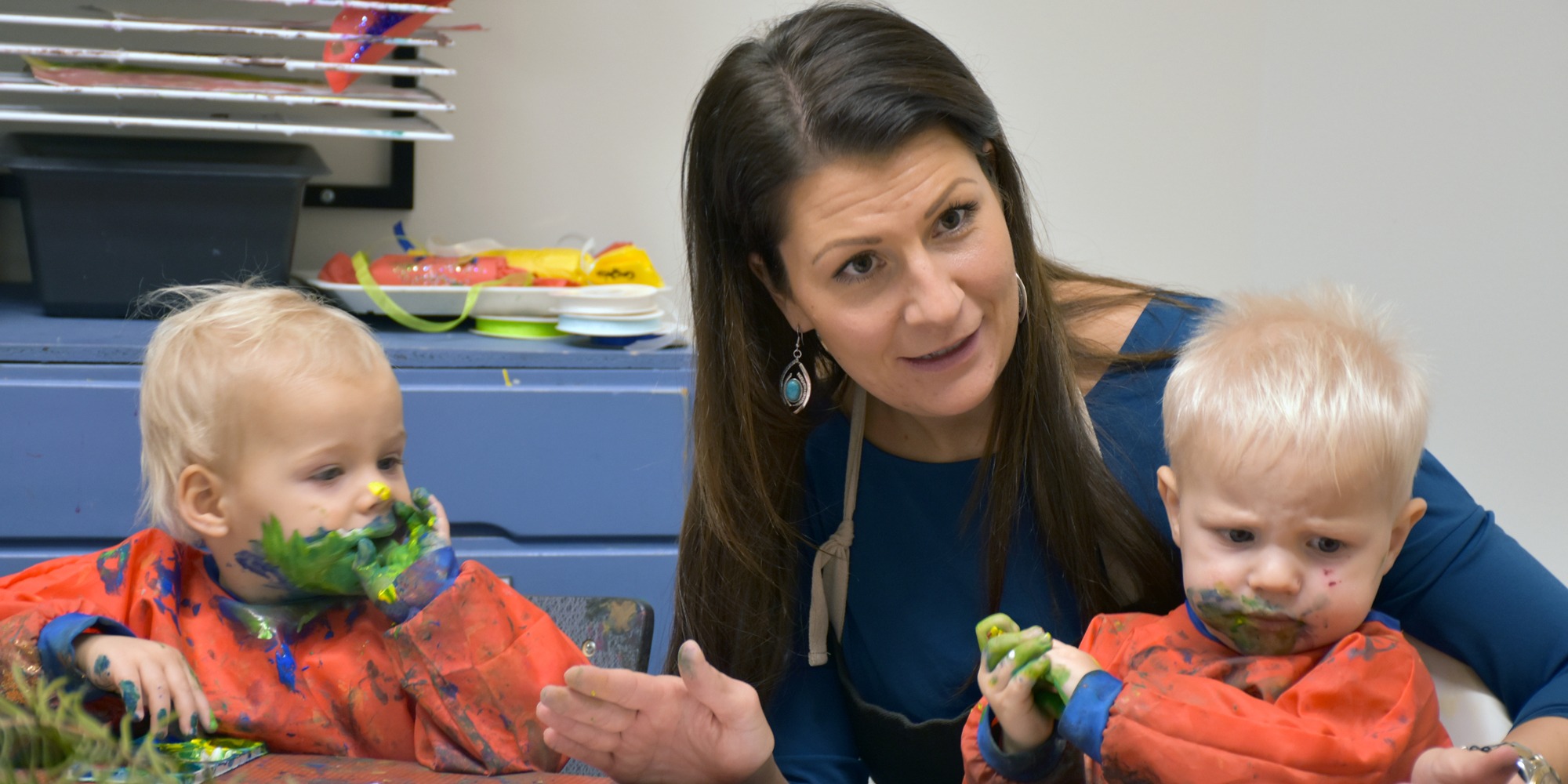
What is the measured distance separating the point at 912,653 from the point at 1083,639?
0.27 m

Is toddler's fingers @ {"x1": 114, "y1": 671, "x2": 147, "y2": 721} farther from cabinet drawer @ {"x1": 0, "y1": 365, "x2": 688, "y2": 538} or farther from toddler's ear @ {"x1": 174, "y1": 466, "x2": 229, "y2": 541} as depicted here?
cabinet drawer @ {"x1": 0, "y1": 365, "x2": 688, "y2": 538}

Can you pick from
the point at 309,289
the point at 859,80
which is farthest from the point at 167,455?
the point at 309,289

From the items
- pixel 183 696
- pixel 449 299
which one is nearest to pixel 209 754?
pixel 183 696

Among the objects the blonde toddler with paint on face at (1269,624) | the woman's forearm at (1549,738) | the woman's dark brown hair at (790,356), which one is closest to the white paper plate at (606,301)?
the woman's dark brown hair at (790,356)

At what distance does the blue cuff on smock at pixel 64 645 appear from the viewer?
102cm

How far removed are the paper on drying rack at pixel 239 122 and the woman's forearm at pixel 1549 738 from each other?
1.61m

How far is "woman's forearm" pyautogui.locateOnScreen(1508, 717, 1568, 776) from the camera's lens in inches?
36.3

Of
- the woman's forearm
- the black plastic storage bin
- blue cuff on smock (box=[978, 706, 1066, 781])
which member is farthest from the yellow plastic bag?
the woman's forearm

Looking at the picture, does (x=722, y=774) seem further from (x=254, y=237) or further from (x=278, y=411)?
(x=254, y=237)

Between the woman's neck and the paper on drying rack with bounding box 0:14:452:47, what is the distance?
102 cm

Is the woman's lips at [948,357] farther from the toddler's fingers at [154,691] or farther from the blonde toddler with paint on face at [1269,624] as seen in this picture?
the toddler's fingers at [154,691]

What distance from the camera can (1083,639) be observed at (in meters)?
1.08

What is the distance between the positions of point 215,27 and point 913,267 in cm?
124

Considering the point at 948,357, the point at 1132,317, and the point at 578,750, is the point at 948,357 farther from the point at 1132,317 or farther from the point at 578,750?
the point at 578,750
